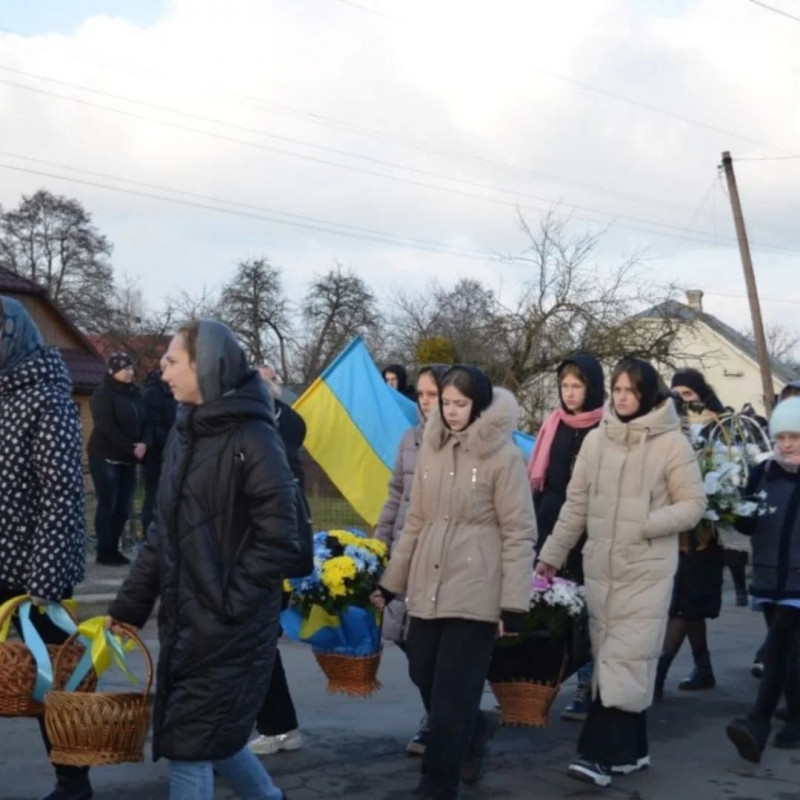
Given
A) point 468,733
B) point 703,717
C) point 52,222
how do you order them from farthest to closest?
point 52,222 → point 703,717 → point 468,733

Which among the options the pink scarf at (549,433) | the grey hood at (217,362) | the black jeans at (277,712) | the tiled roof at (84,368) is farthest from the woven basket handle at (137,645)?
the tiled roof at (84,368)

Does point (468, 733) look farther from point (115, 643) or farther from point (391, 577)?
point (115, 643)

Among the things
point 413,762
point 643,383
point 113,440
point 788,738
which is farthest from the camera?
point 113,440

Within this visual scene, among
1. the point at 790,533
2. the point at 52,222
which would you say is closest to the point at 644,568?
the point at 790,533

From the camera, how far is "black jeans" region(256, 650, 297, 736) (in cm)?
670

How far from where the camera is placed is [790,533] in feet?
23.8

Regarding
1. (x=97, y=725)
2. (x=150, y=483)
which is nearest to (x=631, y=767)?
(x=97, y=725)

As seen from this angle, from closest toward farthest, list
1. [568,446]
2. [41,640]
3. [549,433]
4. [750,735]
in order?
[41,640] → [750,735] → [568,446] → [549,433]

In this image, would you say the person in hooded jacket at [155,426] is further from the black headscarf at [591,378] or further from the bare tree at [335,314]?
the bare tree at [335,314]

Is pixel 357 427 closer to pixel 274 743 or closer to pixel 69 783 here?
pixel 274 743

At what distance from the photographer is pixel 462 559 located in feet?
19.2

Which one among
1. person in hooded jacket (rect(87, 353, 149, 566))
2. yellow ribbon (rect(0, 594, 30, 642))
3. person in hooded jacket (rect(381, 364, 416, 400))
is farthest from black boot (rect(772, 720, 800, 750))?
person in hooded jacket (rect(87, 353, 149, 566))

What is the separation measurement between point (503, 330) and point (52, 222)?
2985 centimetres

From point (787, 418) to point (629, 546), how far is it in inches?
53.9
